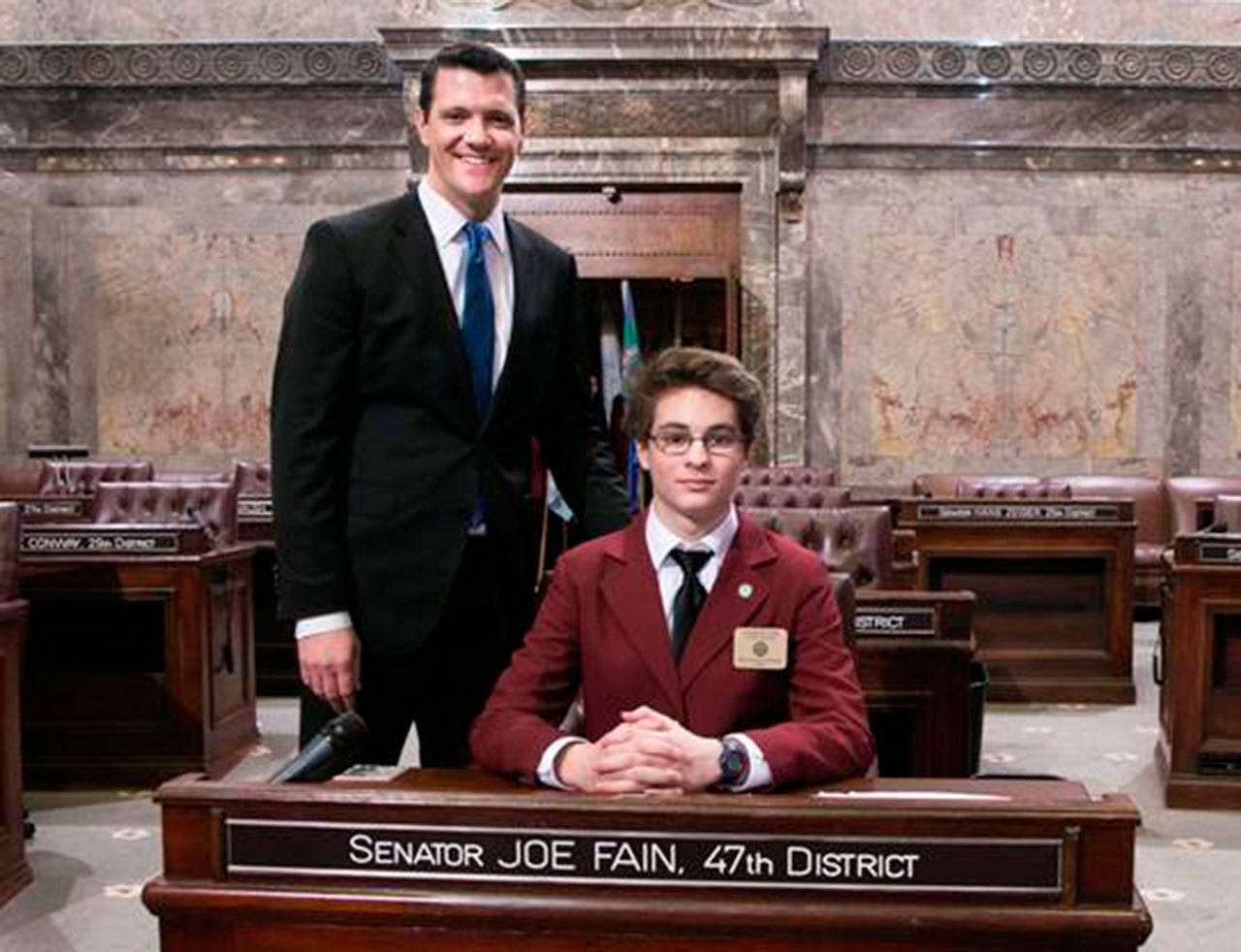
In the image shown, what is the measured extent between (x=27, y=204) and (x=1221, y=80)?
9.11 meters

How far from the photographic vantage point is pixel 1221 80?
1027 cm

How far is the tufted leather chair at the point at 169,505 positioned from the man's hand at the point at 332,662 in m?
4.20

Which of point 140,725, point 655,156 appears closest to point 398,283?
point 140,725

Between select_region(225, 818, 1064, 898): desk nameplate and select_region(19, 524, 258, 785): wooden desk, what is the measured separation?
159 inches

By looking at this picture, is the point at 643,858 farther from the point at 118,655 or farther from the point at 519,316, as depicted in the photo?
the point at 118,655

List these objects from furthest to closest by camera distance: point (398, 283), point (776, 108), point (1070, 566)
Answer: point (776, 108) → point (1070, 566) → point (398, 283)

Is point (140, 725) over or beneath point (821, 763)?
beneath

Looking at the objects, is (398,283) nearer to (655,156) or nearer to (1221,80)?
(655,156)

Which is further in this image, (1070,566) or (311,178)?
(311,178)

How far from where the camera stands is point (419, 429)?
2297 mm

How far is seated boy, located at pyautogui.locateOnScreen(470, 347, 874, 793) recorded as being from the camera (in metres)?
2.20

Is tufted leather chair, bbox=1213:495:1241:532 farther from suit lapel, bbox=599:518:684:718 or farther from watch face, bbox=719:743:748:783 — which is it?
watch face, bbox=719:743:748:783

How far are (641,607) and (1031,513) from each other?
17.2 ft

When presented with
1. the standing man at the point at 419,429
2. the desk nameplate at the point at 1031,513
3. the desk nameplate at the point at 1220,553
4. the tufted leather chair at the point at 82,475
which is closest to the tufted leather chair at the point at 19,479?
the tufted leather chair at the point at 82,475
